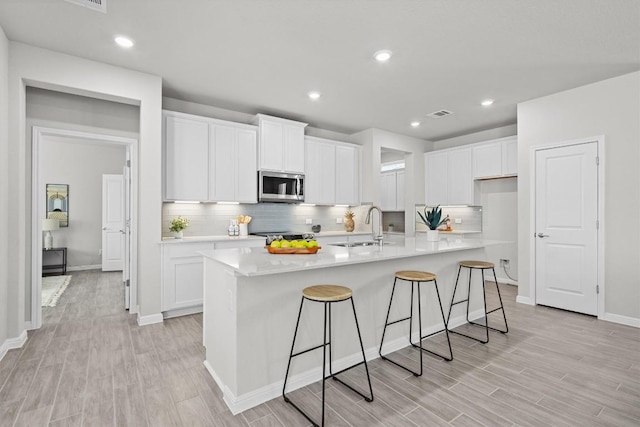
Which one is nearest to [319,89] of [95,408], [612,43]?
[612,43]

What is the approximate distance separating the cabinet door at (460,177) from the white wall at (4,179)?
6363 millimetres

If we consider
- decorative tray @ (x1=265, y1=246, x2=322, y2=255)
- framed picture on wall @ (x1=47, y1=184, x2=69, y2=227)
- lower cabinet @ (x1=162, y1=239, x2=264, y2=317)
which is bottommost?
lower cabinet @ (x1=162, y1=239, x2=264, y2=317)

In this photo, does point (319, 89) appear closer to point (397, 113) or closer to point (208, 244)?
point (397, 113)

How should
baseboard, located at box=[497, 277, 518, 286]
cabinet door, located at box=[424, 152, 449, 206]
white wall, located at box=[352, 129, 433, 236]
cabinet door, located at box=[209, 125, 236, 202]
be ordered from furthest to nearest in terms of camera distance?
cabinet door, located at box=[424, 152, 449, 206] < white wall, located at box=[352, 129, 433, 236] < baseboard, located at box=[497, 277, 518, 286] < cabinet door, located at box=[209, 125, 236, 202]

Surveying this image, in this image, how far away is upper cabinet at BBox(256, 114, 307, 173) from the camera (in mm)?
4844

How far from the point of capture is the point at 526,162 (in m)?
4.55

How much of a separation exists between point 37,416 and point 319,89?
13.0 feet

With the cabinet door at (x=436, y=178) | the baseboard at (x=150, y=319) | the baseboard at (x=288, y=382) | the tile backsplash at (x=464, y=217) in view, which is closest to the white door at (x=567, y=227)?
the tile backsplash at (x=464, y=217)

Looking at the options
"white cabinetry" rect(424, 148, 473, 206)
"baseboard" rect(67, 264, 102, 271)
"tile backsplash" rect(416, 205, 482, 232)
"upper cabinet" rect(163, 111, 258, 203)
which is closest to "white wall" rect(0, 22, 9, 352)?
"upper cabinet" rect(163, 111, 258, 203)

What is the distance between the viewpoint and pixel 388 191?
7.90 metres

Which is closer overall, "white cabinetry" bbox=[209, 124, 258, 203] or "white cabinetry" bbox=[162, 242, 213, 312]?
"white cabinetry" bbox=[162, 242, 213, 312]

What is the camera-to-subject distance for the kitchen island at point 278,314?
6.94ft

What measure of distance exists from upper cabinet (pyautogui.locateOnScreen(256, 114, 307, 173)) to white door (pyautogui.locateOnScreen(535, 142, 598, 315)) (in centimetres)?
341

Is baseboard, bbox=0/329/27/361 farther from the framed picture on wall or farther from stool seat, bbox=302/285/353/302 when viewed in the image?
the framed picture on wall
